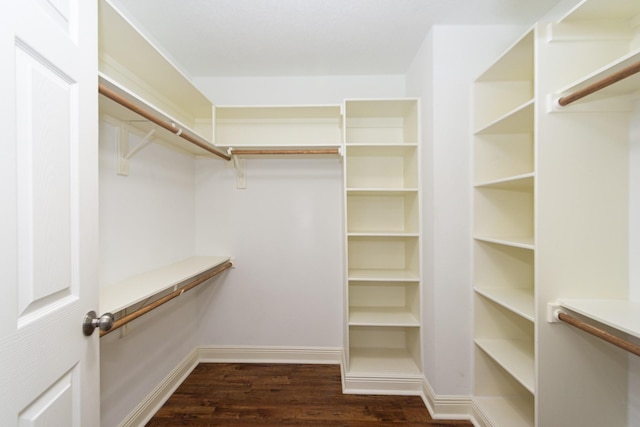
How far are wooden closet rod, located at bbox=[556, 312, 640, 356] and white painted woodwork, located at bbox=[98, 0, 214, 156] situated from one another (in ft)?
6.51

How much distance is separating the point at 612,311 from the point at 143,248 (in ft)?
7.42

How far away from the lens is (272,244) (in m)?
2.26

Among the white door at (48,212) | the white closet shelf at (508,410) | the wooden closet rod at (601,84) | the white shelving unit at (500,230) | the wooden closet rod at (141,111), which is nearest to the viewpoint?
the white door at (48,212)

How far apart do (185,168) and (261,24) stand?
117cm

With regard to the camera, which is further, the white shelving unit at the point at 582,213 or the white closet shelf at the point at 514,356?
the white closet shelf at the point at 514,356

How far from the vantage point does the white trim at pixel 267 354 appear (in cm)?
221

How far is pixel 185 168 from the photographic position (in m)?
2.08

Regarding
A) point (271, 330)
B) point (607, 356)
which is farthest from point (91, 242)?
point (607, 356)

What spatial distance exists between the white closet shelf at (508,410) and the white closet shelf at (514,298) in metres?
0.62

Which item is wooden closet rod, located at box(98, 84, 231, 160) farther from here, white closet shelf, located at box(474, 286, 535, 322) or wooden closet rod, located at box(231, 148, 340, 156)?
white closet shelf, located at box(474, 286, 535, 322)

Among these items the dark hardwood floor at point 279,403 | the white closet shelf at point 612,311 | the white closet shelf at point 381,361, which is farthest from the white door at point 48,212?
the white closet shelf at point 612,311

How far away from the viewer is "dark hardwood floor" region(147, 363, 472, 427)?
1.62 m

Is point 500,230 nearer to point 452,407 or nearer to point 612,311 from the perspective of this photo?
point 612,311

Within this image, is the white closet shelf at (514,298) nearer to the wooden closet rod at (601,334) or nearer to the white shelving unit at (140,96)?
the wooden closet rod at (601,334)
